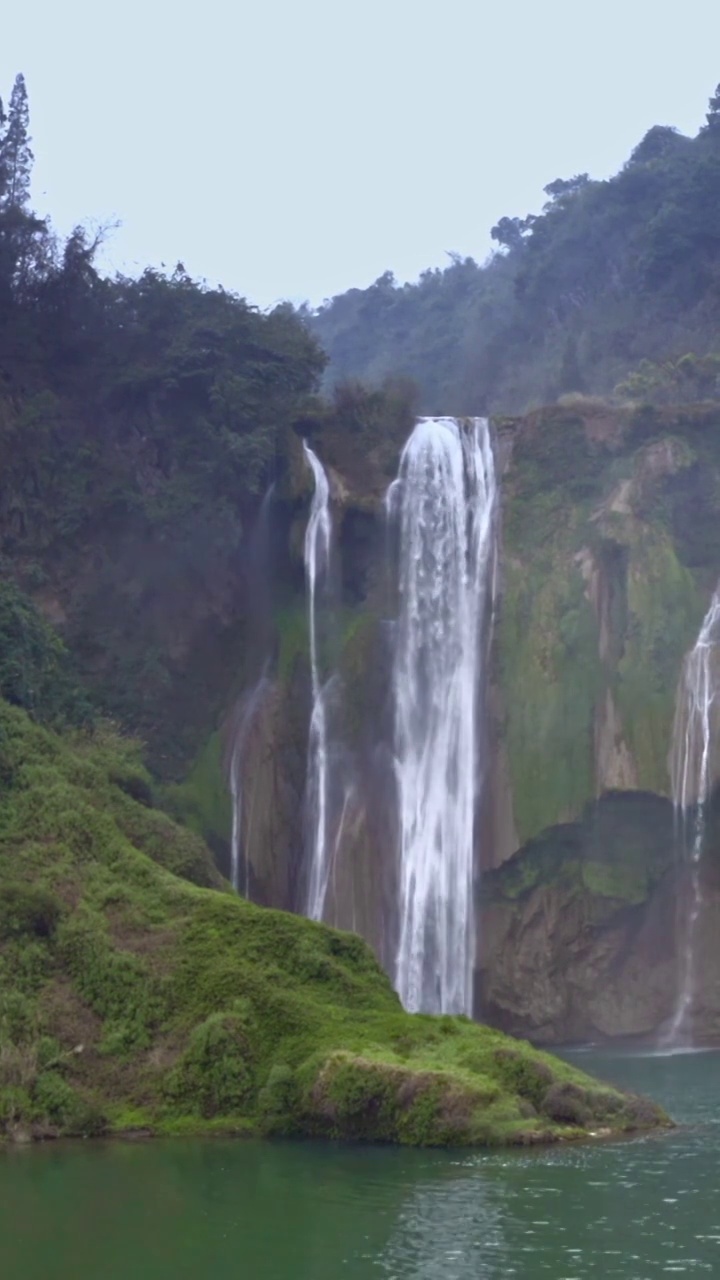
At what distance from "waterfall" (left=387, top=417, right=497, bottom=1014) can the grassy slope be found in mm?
7902

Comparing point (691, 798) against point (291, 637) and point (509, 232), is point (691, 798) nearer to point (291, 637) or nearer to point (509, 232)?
point (291, 637)

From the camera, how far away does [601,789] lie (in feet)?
128

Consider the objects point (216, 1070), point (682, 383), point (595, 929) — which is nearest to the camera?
point (216, 1070)

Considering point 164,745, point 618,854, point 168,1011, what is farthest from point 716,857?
point 168,1011

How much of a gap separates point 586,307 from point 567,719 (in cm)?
2732

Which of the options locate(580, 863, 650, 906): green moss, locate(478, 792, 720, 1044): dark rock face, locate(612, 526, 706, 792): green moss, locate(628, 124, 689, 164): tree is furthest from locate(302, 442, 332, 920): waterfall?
locate(628, 124, 689, 164): tree

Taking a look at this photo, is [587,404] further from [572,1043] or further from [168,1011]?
[168,1011]

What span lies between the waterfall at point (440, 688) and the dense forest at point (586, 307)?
8.95 metres

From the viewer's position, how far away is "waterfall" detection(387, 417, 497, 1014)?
3803 centimetres

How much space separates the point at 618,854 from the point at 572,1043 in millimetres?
3804

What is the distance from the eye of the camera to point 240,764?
3978 centimetres

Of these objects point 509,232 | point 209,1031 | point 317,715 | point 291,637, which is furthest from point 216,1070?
point 509,232

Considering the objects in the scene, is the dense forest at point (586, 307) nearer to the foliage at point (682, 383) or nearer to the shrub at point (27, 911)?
the foliage at point (682, 383)

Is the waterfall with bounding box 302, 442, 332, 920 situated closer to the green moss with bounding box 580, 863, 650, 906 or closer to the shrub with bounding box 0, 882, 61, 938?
the green moss with bounding box 580, 863, 650, 906
